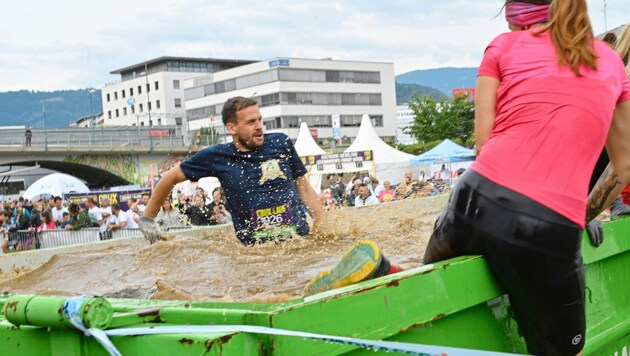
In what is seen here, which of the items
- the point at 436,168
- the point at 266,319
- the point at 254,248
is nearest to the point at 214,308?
the point at 266,319

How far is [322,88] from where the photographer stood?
4459 inches

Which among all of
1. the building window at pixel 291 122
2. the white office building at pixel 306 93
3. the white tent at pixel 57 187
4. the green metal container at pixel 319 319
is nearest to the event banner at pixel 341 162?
the white tent at pixel 57 187

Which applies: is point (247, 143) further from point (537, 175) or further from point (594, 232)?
point (537, 175)

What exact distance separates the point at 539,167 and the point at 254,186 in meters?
3.50

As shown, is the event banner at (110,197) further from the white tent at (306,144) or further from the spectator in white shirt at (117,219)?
A: the white tent at (306,144)

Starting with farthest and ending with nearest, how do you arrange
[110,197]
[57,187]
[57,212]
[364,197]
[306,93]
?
[306,93] → [57,187] → [110,197] → [57,212] → [364,197]

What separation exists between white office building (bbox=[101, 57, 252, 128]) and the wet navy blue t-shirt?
12525 cm

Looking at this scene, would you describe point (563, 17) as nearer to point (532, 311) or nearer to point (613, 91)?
point (613, 91)

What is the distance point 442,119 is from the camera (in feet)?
221

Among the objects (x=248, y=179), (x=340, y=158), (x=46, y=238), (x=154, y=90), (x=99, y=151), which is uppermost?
(x=154, y=90)

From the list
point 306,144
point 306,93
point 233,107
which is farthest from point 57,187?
point 306,93

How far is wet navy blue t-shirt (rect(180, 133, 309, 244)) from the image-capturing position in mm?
5715

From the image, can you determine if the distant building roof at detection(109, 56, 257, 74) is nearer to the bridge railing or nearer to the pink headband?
the bridge railing

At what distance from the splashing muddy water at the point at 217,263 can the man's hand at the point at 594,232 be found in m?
1.00
